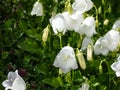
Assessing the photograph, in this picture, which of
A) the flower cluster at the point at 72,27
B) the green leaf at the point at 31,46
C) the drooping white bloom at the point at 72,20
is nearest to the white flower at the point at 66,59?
the flower cluster at the point at 72,27

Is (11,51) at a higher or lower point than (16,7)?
lower

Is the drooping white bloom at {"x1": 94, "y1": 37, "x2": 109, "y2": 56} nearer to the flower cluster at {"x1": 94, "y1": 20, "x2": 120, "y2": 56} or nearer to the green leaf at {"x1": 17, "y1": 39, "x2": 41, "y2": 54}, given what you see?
the flower cluster at {"x1": 94, "y1": 20, "x2": 120, "y2": 56}

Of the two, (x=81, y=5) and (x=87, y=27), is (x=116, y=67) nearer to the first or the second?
(x=87, y=27)

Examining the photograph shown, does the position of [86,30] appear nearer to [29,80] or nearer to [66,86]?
[66,86]

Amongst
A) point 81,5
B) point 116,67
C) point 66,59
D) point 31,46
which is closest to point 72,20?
point 81,5

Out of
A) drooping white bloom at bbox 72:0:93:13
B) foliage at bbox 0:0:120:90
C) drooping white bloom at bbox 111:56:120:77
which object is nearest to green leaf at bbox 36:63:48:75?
foliage at bbox 0:0:120:90

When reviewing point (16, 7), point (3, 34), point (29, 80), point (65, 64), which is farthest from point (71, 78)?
point (16, 7)
